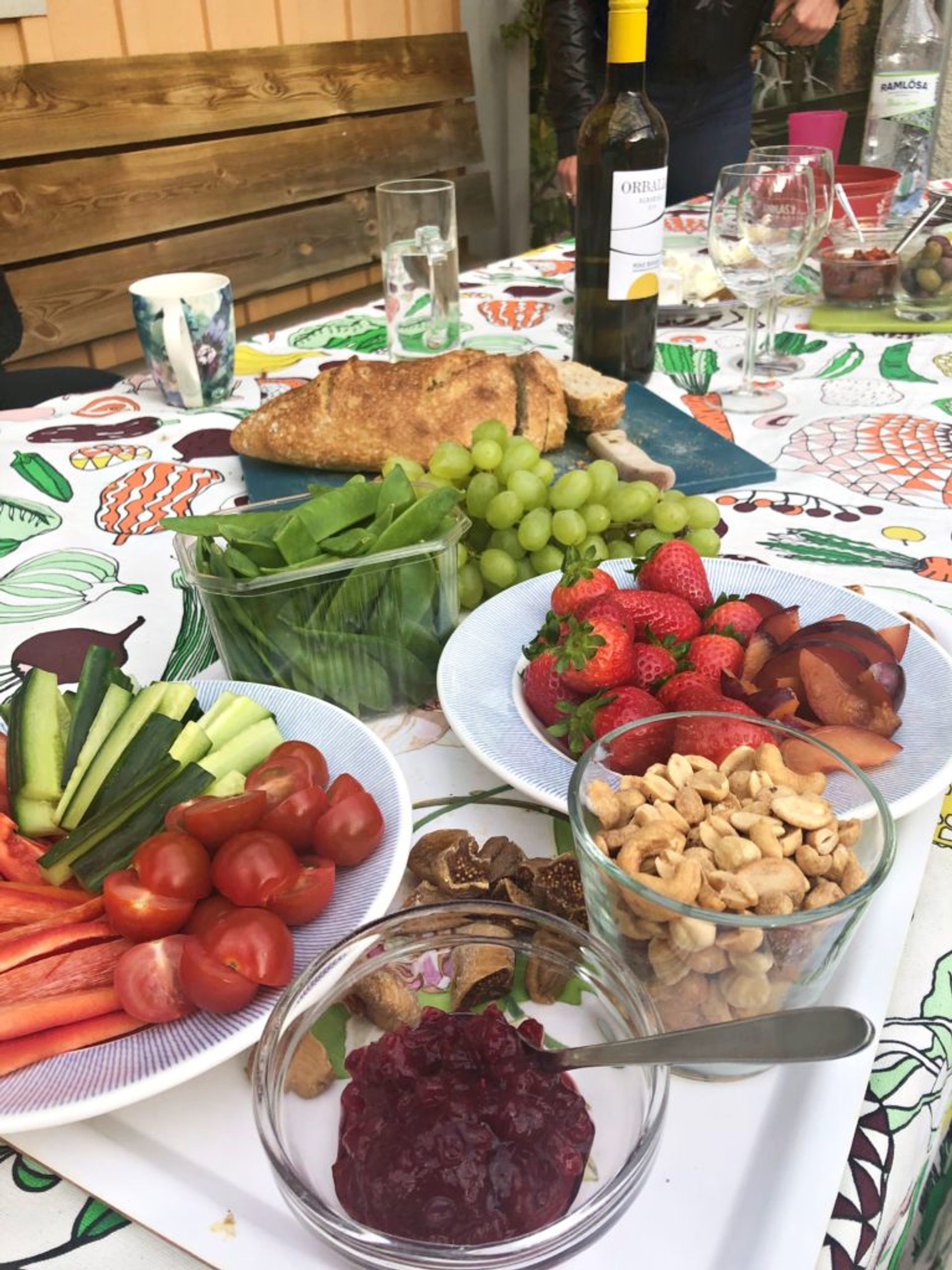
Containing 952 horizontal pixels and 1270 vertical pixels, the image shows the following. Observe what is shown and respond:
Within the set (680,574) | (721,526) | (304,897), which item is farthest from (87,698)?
(721,526)

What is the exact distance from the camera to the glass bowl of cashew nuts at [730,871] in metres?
0.48

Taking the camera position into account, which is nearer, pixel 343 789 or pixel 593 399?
pixel 343 789

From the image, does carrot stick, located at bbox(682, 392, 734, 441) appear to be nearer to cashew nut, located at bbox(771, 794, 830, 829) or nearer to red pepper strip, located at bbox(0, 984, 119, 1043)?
cashew nut, located at bbox(771, 794, 830, 829)

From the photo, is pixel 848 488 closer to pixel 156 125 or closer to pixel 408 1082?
pixel 408 1082

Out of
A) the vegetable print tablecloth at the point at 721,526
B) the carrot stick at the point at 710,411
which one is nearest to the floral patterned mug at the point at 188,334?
the vegetable print tablecloth at the point at 721,526

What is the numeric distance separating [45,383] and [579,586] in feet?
4.99

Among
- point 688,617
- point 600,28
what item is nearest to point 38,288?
point 600,28

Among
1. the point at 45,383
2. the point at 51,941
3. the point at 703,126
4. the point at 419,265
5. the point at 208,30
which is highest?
the point at 208,30

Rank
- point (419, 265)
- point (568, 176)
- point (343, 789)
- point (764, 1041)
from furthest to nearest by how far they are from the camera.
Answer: point (568, 176), point (419, 265), point (343, 789), point (764, 1041)

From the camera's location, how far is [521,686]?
77 centimetres

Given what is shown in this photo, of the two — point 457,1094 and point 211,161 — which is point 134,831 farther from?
point 211,161

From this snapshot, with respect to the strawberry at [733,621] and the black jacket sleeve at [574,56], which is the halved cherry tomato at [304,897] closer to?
the strawberry at [733,621]

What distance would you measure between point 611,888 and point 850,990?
16 centimetres

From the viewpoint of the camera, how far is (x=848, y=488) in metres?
1.18
